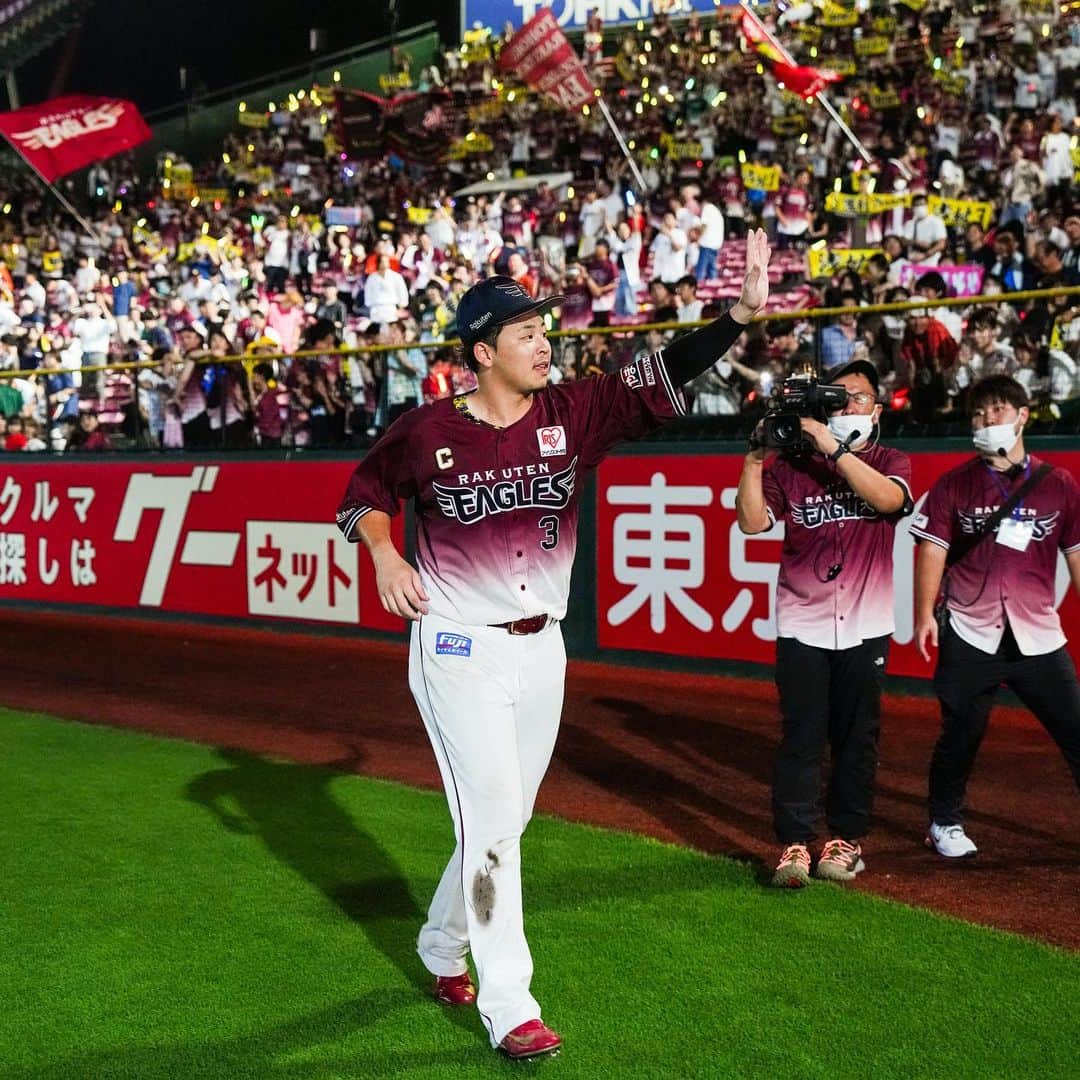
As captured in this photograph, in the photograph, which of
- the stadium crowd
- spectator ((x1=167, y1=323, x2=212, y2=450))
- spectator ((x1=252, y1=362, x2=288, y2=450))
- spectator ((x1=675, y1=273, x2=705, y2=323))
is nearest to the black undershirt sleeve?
the stadium crowd

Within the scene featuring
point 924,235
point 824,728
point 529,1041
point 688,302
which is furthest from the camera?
point 924,235

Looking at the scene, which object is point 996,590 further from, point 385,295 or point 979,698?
point 385,295

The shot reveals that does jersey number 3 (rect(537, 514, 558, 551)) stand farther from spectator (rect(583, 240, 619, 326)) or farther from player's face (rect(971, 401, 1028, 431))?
spectator (rect(583, 240, 619, 326))

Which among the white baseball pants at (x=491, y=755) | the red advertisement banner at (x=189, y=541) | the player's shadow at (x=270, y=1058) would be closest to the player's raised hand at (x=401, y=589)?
the white baseball pants at (x=491, y=755)

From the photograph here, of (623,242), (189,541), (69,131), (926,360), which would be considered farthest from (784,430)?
(69,131)

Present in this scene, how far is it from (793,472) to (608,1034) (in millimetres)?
2707

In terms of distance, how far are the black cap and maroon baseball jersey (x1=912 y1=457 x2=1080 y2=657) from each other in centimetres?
78

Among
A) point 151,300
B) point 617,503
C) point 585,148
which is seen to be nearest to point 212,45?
point 151,300

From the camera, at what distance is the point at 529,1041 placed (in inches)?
158

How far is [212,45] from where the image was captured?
38.1 m

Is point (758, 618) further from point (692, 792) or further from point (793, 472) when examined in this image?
point (793, 472)

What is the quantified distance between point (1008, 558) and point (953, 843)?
138 centimetres

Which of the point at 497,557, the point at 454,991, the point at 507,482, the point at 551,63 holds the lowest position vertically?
the point at 454,991

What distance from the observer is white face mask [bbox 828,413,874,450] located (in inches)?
226
